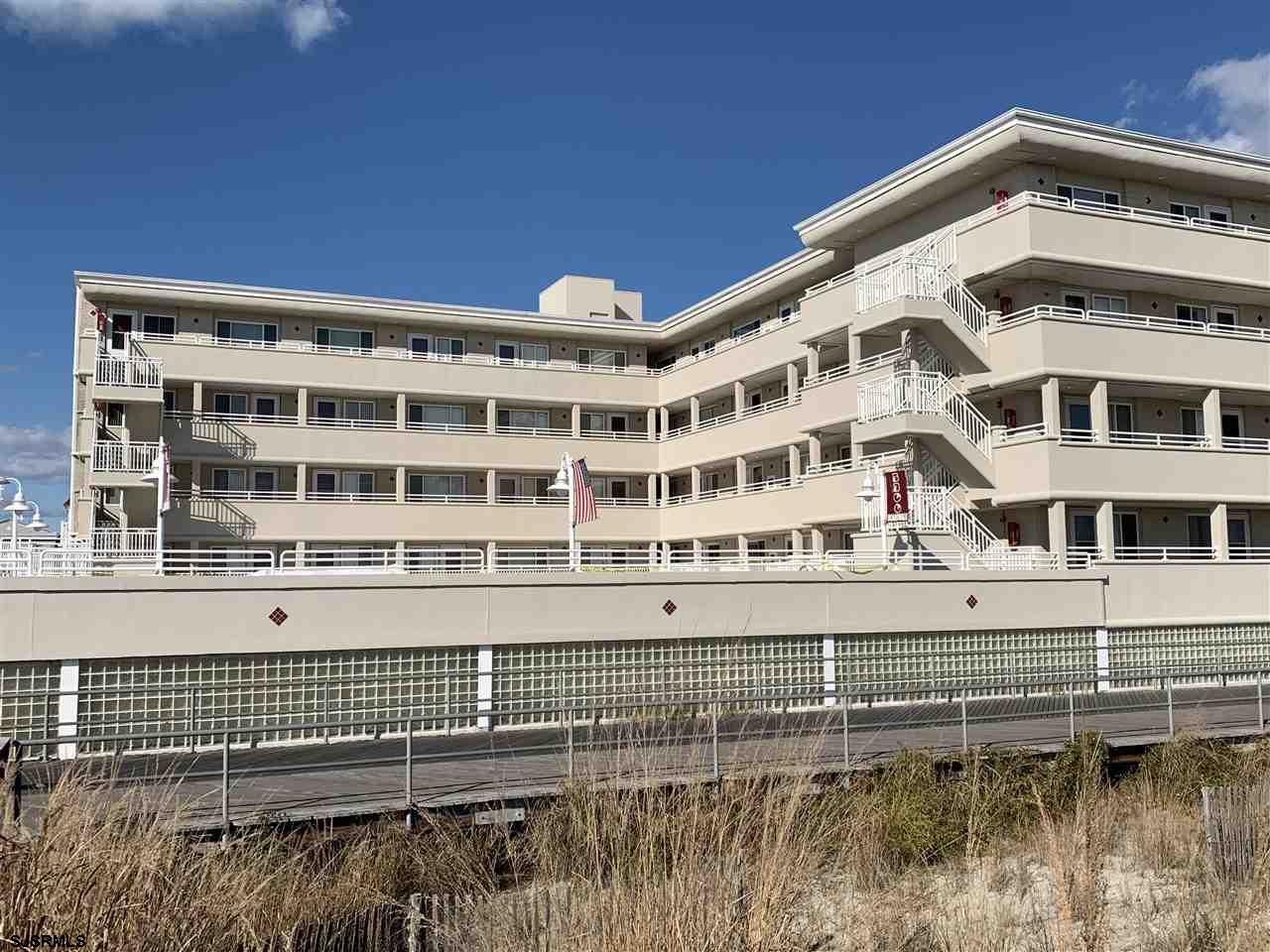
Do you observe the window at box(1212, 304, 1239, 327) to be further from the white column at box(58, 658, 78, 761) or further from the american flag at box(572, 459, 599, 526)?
the white column at box(58, 658, 78, 761)

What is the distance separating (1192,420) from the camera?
115 feet

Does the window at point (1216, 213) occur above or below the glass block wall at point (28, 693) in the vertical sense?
above

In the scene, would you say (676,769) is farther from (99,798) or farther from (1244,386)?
(1244,386)

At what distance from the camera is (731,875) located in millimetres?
7762

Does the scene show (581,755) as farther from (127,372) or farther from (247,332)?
(247,332)

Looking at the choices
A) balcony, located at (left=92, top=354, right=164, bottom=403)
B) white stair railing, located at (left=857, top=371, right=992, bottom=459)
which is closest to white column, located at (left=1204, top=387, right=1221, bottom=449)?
white stair railing, located at (left=857, top=371, right=992, bottom=459)

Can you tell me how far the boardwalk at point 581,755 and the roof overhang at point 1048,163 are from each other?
14.4 meters

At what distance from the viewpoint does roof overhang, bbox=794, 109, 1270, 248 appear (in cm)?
3138

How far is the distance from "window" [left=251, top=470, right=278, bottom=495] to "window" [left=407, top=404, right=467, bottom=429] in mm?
5735

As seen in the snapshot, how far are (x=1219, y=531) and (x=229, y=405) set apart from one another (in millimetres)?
34208

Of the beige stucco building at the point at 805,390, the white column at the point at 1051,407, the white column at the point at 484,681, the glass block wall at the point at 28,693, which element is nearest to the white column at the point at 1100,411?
the beige stucco building at the point at 805,390

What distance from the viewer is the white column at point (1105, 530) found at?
101ft

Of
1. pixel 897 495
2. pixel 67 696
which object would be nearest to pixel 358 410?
pixel 897 495

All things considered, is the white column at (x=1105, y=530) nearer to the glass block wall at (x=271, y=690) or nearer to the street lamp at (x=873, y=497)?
the street lamp at (x=873, y=497)
